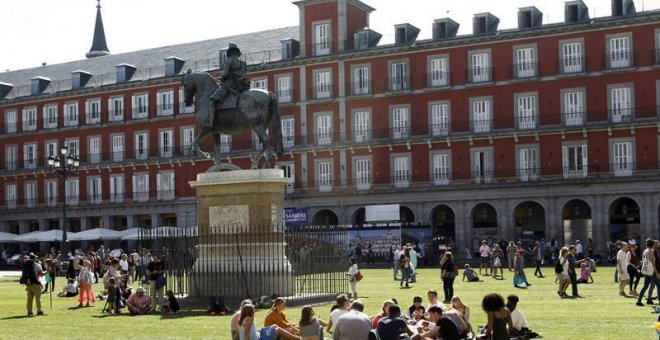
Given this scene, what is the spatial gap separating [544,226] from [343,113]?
577 inches

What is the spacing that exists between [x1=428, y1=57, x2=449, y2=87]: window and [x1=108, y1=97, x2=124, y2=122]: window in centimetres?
2498

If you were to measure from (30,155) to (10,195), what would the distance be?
3699 millimetres

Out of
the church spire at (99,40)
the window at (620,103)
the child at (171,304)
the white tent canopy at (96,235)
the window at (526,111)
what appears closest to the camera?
the child at (171,304)

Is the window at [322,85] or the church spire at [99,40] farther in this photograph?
the church spire at [99,40]

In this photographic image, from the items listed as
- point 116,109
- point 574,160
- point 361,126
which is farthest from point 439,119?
point 116,109

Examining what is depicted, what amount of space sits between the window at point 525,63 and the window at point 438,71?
4465 mm

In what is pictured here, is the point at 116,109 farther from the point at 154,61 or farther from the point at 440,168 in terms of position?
the point at 440,168

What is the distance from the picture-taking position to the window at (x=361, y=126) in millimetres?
62969

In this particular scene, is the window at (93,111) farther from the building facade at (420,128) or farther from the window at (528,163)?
the window at (528,163)

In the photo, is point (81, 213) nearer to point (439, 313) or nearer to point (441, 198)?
point (441, 198)

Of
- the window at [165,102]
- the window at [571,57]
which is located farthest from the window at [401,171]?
the window at [165,102]

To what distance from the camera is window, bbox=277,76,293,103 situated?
216ft

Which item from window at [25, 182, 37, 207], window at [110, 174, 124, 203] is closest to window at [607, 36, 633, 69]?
window at [110, 174, 124, 203]

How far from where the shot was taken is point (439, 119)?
6078 centimetres
